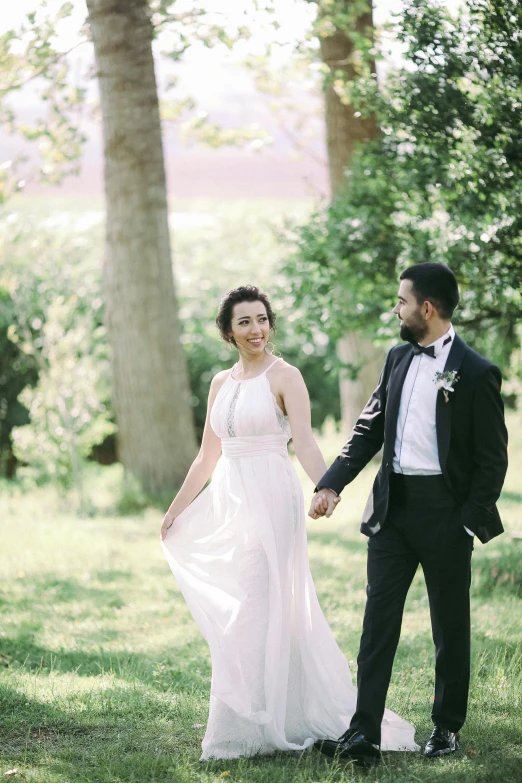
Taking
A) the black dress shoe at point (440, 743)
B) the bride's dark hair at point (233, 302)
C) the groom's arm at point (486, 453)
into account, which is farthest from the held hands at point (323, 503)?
the black dress shoe at point (440, 743)

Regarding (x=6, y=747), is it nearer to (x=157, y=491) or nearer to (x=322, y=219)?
(x=322, y=219)

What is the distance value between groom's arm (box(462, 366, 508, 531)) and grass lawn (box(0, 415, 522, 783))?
1.11 meters

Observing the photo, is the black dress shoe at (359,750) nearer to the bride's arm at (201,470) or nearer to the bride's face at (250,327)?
the bride's arm at (201,470)

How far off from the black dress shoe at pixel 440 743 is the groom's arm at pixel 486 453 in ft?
3.29

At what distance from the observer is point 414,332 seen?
4.34 metres

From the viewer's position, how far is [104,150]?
11.5 metres

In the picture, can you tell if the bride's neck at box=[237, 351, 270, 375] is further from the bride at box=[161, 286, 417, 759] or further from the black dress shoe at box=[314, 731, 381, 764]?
the black dress shoe at box=[314, 731, 381, 764]

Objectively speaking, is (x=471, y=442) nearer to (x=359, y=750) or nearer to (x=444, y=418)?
(x=444, y=418)

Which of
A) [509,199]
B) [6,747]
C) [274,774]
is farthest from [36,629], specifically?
[509,199]

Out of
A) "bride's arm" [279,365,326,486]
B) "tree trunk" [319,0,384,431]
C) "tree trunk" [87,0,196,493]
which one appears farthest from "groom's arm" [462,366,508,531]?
"tree trunk" [87,0,196,493]

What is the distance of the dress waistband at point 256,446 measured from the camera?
187 inches

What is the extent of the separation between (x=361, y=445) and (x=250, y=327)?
0.80 metres

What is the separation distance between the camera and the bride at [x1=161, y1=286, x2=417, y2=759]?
4.41m

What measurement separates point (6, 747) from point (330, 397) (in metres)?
12.9
